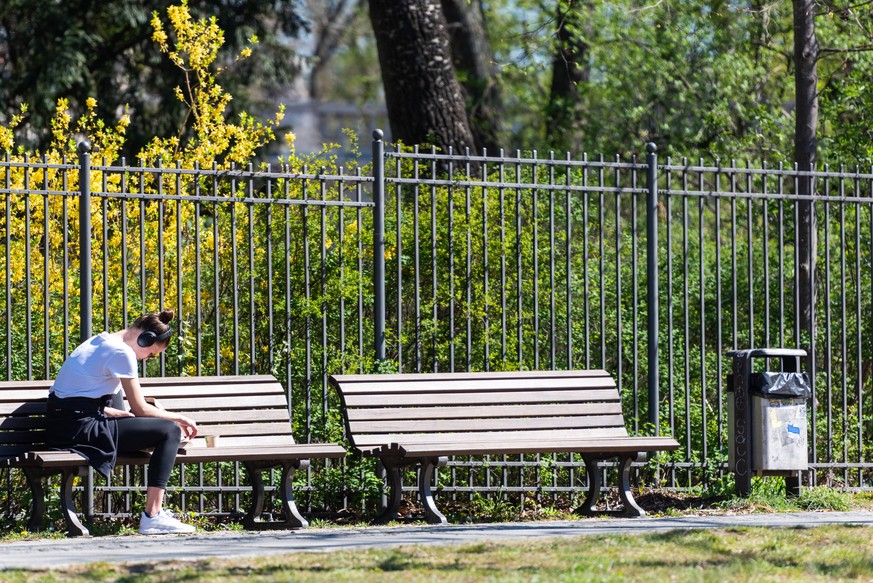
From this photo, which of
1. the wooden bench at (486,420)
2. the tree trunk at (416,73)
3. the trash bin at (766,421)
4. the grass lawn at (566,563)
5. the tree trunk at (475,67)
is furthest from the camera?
the tree trunk at (475,67)

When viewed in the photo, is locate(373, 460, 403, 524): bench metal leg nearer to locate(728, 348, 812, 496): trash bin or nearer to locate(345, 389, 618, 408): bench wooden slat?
locate(345, 389, 618, 408): bench wooden slat

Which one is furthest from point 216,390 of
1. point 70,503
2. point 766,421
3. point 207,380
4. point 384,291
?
point 766,421

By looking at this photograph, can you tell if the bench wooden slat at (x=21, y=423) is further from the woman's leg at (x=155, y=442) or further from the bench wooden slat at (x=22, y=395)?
the woman's leg at (x=155, y=442)

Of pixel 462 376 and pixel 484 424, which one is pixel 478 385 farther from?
pixel 484 424

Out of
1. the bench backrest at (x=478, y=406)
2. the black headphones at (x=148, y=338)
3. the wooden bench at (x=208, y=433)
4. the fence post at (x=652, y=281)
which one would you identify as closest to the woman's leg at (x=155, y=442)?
the wooden bench at (x=208, y=433)

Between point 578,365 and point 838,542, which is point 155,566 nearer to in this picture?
point 838,542

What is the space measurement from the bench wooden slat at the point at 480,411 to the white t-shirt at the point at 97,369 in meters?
1.43

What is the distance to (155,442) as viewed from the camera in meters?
7.46

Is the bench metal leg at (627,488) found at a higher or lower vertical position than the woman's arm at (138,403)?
lower

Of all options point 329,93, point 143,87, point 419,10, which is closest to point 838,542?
point 419,10

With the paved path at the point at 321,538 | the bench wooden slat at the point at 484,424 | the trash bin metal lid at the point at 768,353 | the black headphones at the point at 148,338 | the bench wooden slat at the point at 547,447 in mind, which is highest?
the black headphones at the point at 148,338

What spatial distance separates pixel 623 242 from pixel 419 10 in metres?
3.43

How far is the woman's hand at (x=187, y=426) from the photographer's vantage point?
25.0ft

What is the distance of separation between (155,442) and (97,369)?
1.66 feet
